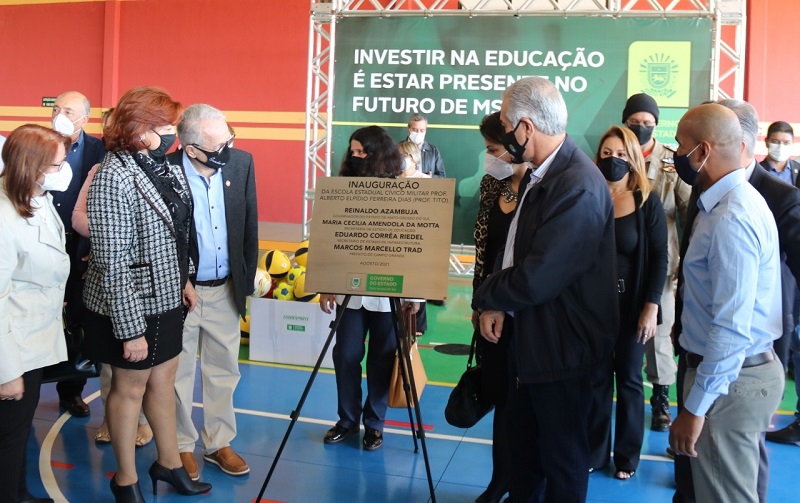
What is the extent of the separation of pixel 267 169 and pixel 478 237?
984cm

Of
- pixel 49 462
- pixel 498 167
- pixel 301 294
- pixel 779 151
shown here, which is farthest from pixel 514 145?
pixel 779 151

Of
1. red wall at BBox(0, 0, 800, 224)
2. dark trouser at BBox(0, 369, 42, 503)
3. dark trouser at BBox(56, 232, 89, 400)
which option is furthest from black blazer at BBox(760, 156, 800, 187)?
red wall at BBox(0, 0, 800, 224)

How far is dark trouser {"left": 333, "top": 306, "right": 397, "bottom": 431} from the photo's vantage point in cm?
404

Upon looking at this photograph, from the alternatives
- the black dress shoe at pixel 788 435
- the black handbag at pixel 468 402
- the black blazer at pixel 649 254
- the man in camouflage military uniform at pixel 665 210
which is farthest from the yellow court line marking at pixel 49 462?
the black dress shoe at pixel 788 435

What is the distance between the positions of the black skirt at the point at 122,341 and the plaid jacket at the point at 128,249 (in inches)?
1.6

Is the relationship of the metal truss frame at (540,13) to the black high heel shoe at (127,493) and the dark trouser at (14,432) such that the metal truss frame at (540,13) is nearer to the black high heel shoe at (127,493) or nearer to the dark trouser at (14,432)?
the black high heel shoe at (127,493)

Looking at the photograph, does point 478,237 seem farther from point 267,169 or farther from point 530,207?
point 267,169

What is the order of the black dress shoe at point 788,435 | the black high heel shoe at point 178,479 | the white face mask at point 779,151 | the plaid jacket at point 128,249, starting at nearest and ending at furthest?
the plaid jacket at point 128,249
the black high heel shoe at point 178,479
the black dress shoe at point 788,435
the white face mask at point 779,151

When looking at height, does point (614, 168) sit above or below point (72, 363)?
above

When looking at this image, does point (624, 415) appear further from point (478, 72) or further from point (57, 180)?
point (478, 72)

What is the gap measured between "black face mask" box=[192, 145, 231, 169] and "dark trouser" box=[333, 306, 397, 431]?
1.10 m

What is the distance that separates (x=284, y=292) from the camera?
6.02 metres

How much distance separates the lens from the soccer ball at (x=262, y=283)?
6004 mm

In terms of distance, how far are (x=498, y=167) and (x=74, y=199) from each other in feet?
8.22
